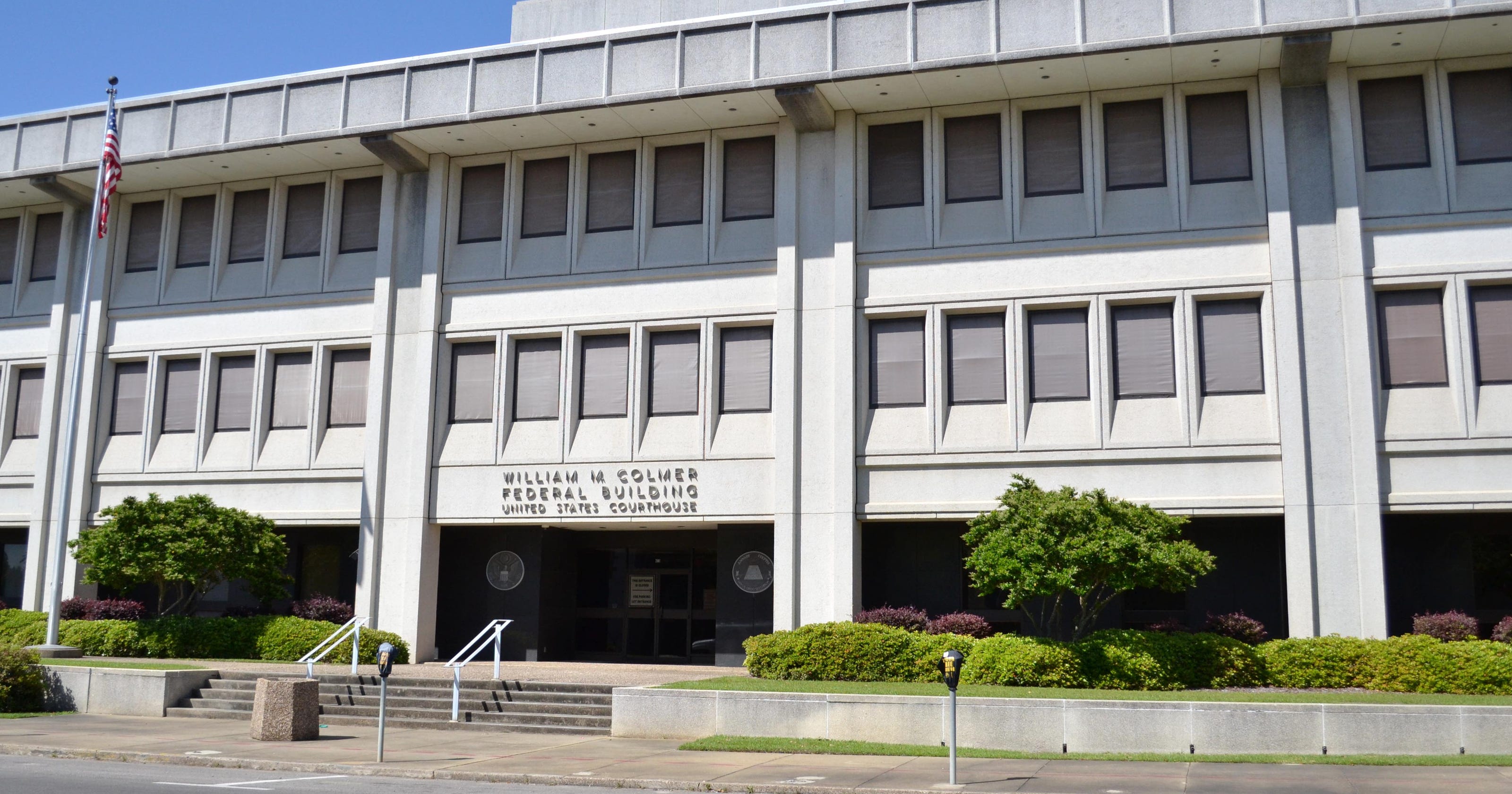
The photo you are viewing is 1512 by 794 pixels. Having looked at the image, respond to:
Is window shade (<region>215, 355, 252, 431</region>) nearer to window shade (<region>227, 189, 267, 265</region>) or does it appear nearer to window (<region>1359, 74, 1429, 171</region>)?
window shade (<region>227, 189, 267, 265</region>)

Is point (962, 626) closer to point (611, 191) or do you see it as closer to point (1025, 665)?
point (1025, 665)

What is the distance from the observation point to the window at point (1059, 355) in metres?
24.6

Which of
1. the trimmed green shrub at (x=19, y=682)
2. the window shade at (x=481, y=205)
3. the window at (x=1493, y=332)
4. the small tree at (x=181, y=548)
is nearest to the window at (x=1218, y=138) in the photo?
the window at (x=1493, y=332)

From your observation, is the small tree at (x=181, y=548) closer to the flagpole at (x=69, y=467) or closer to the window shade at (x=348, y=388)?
the flagpole at (x=69, y=467)

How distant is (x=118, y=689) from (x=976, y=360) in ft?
57.0

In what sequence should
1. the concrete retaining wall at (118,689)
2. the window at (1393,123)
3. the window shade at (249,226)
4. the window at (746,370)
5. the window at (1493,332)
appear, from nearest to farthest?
1. the concrete retaining wall at (118,689)
2. the window at (1493,332)
3. the window at (1393,123)
4. the window at (746,370)
5. the window shade at (249,226)

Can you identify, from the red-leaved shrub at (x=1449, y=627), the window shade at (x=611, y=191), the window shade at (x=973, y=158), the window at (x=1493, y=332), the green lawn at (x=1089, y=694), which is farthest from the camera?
the window shade at (x=611, y=191)

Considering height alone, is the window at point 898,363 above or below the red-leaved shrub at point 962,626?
above

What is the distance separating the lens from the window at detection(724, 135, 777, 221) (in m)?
27.1

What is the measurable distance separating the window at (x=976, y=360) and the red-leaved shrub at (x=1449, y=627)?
334 inches

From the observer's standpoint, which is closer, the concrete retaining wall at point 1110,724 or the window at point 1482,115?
the concrete retaining wall at point 1110,724

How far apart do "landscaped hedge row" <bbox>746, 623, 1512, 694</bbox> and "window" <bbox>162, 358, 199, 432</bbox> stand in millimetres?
16847

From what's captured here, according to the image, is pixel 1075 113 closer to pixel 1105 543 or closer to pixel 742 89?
pixel 742 89

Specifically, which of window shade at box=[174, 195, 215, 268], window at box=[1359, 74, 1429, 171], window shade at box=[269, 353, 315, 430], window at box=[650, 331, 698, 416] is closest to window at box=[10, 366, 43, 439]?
window shade at box=[174, 195, 215, 268]
